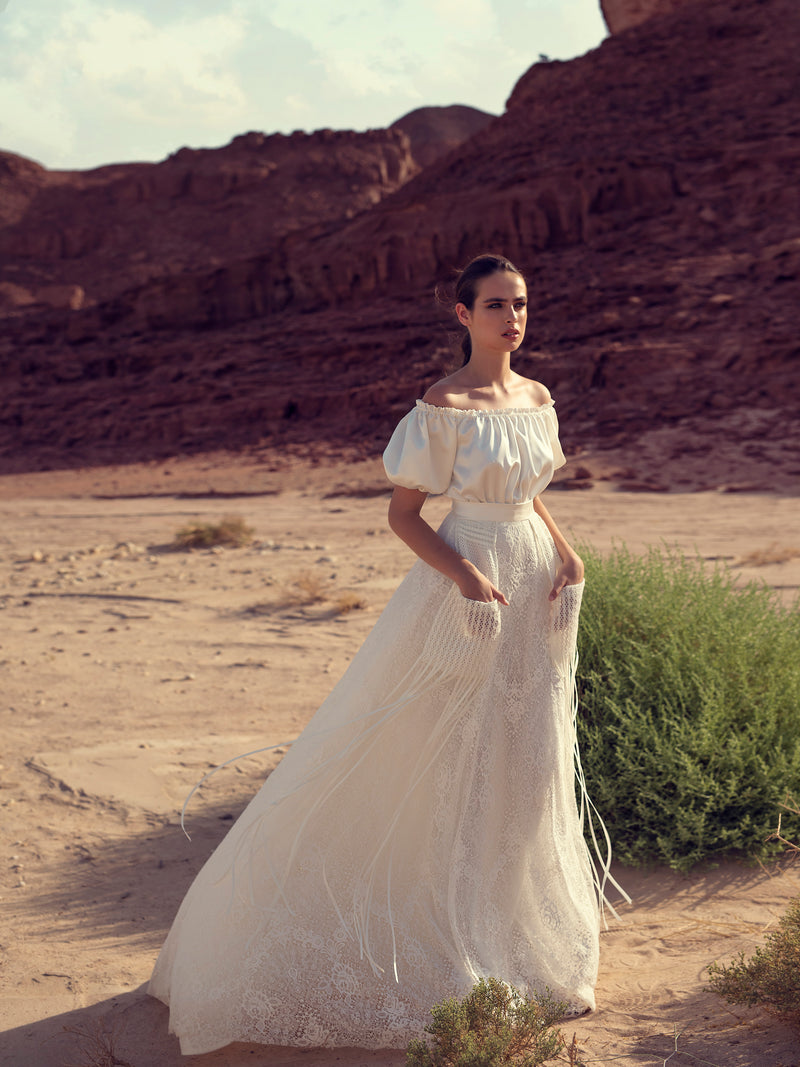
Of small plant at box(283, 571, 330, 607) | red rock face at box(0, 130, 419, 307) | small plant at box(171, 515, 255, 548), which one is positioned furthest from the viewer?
red rock face at box(0, 130, 419, 307)

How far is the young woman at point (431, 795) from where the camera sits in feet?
6.96

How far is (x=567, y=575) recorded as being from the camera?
227 cm

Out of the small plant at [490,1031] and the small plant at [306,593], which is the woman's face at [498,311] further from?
the small plant at [306,593]

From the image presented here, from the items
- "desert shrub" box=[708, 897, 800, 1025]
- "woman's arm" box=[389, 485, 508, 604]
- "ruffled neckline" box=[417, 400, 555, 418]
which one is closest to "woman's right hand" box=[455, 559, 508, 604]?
"woman's arm" box=[389, 485, 508, 604]

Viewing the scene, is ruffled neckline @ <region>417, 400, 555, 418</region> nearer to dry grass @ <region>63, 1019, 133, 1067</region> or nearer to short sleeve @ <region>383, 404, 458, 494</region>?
short sleeve @ <region>383, 404, 458, 494</region>

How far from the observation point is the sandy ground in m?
2.36

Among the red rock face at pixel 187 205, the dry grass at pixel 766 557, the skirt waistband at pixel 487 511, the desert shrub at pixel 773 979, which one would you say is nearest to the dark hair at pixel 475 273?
the skirt waistband at pixel 487 511

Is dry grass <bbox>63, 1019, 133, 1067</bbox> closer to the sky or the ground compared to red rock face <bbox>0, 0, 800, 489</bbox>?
closer to the ground

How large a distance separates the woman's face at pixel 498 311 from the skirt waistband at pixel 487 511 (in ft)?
1.28

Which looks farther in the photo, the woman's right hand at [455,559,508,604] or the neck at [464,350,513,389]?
the neck at [464,350,513,389]

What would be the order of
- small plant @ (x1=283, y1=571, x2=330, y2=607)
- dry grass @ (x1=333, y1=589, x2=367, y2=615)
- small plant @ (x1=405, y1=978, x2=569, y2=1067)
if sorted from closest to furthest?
small plant @ (x1=405, y1=978, x2=569, y2=1067) < dry grass @ (x1=333, y1=589, x2=367, y2=615) < small plant @ (x1=283, y1=571, x2=330, y2=607)

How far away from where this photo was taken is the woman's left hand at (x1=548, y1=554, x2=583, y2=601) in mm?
2256

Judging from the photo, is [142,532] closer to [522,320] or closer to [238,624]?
[238,624]

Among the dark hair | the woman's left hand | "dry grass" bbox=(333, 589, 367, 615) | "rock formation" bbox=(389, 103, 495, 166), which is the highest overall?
"rock formation" bbox=(389, 103, 495, 166)
